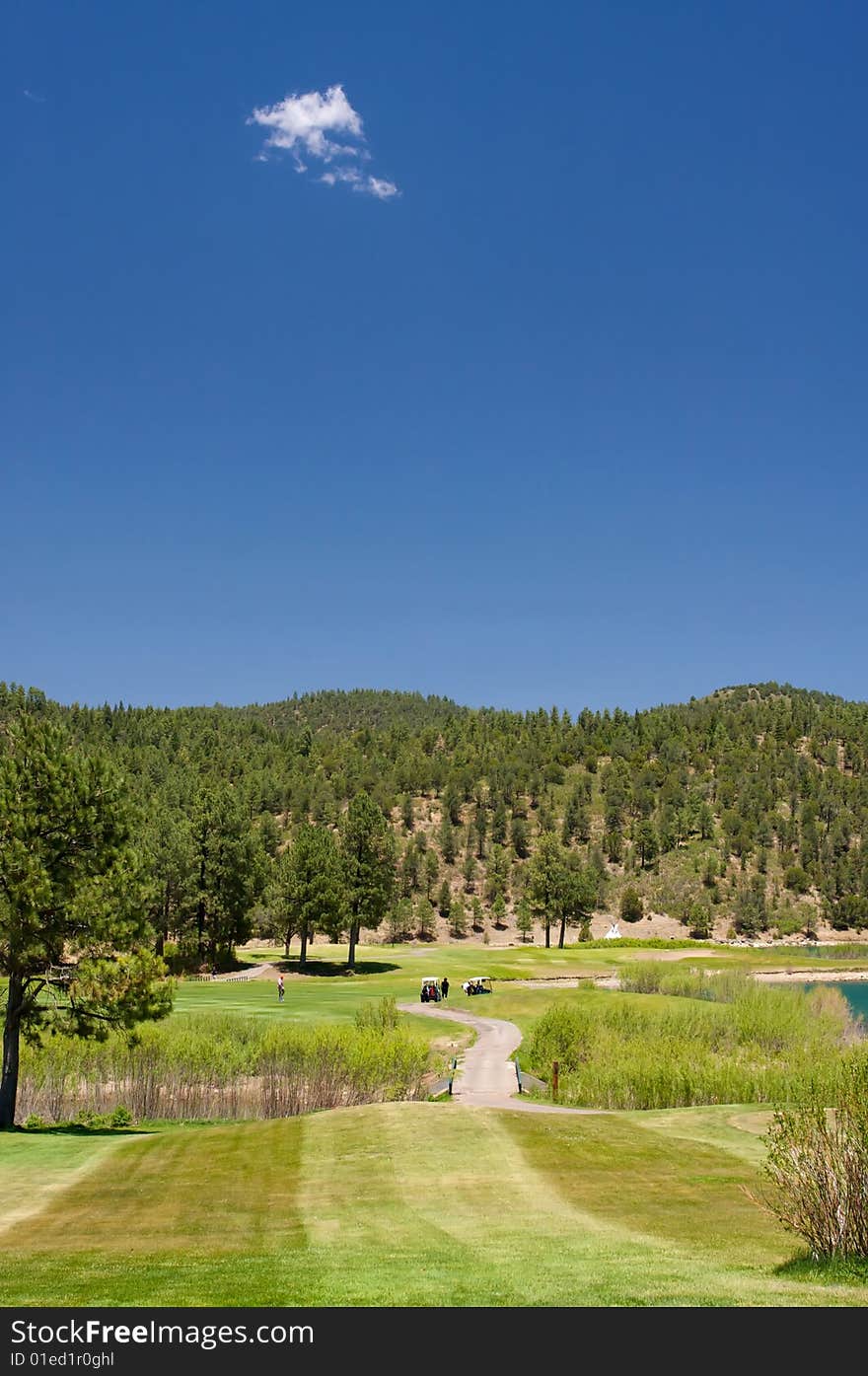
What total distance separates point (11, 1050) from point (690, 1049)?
2295cm

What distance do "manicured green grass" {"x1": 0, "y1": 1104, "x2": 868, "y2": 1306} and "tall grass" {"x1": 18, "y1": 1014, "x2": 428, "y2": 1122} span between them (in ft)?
15.6

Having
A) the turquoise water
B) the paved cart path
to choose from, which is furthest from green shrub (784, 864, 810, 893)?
the paved cart path

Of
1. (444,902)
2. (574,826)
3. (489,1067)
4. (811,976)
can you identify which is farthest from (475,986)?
(574,826)

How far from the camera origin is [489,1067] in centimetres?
3584

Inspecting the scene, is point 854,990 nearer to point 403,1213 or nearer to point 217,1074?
point 217,1074

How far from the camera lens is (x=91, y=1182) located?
62.1 feet

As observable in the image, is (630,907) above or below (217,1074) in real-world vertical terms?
above

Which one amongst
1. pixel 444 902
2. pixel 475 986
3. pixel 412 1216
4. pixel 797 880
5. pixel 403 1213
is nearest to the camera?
pixel 412 1216

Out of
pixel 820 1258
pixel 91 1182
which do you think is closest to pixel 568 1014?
pixel 91 1182

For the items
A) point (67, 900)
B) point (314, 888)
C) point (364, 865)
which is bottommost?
point (314, 888)

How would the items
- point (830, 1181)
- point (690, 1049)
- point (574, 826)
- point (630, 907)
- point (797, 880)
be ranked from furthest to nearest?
point (574, 826), point (797, 880), point (630, 907), point (690, 1049), point (830, 1181)

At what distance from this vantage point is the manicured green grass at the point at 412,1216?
34.8 ft

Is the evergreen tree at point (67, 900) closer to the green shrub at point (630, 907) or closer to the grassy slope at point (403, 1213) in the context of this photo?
the grassy slope at point (403, 1213)
